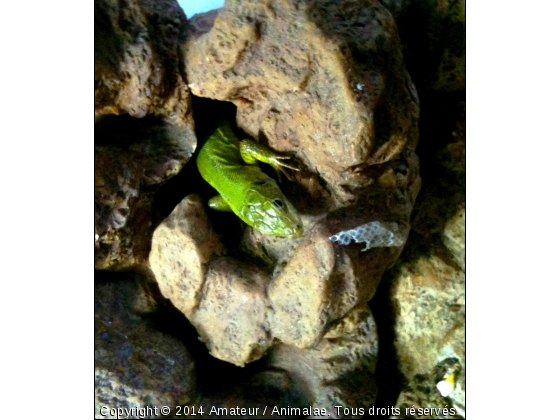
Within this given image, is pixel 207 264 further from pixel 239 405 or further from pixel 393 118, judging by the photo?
pixel 393 118

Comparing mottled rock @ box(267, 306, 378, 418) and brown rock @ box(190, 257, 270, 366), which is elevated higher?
brown rock @ box(190, 257, 270, 366)

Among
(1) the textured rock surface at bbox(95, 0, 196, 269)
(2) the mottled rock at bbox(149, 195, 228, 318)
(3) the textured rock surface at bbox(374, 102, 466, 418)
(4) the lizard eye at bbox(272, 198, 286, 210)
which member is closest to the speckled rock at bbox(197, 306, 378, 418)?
(3) the textured rock surface at bbox(374, 102, 466, 418)

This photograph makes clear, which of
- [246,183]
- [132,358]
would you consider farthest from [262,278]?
[132,358]

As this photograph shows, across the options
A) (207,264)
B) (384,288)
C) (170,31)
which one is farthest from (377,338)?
(170,31)

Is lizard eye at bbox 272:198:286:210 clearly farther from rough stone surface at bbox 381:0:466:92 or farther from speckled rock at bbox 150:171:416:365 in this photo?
rough stone surface at bbox 381:0:466:92

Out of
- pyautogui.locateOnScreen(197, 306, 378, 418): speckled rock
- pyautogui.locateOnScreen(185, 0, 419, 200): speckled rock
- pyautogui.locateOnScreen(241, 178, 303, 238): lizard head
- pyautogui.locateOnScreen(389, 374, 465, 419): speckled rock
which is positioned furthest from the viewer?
pyautogui.locateOnScreen(197, 306, 378, 418): speckled rock

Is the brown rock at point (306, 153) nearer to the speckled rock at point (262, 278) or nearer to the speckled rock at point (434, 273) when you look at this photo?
the speckled rock at point (262, 278)
